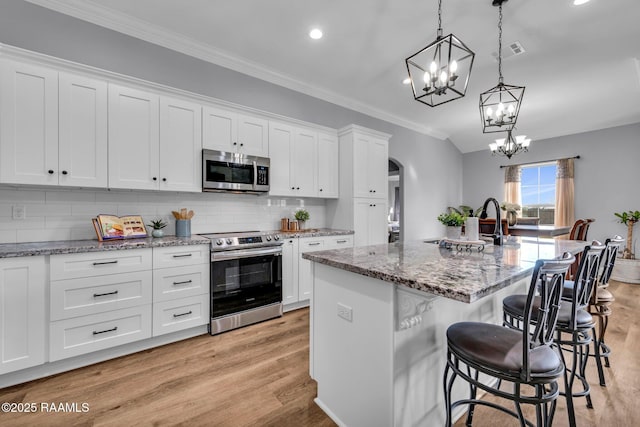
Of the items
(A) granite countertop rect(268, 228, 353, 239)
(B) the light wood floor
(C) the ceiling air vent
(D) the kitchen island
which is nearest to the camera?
(D) the kitchen island

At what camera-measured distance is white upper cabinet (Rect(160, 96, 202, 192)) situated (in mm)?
2754

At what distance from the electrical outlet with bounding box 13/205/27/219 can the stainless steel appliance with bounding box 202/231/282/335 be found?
1490 millimetres

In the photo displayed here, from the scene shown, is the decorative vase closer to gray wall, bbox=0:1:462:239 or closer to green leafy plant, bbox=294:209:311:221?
green leafy plant, bbox=294:209:311:221

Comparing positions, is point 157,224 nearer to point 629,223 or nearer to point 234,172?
point 234,172

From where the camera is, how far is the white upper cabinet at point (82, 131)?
228 centimetres

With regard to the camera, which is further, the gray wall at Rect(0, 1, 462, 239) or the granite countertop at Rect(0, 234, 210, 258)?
the gray wall at Rect(0, 1, 462, 239)

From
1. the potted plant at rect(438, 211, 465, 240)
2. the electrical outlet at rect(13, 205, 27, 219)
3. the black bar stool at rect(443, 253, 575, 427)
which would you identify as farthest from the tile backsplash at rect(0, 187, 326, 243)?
the black bar stool at rect(443, 253, 575, 427)

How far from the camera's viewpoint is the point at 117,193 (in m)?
2.77

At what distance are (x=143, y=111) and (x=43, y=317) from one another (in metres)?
1.85

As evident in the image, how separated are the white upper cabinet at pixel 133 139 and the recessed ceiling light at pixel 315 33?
173 centimetres

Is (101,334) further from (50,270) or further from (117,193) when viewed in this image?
(117,193)

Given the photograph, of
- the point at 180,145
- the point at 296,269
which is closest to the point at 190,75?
the point at 180,145

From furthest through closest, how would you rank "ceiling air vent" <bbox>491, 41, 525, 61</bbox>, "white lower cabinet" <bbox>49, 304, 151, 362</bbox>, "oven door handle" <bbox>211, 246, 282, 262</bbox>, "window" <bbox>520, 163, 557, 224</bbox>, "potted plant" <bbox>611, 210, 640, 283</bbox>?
"window" <bbox>520, 163, 557, 224</bbox>
"potted plant" <bbox>611, 210, 640, 283</bbox>
"ceiling air vent" <bbox>491, 41, 525, 61</bbox>
"oven door handle" <bbox>211, 246, 282, 262</bbox>
"white lower cabinet" <bbox>49, 304, 151, 362</bbox>

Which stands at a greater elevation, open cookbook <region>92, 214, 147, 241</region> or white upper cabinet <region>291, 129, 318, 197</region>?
white upper cabinet <region>291, 129, 318, 197</region>
